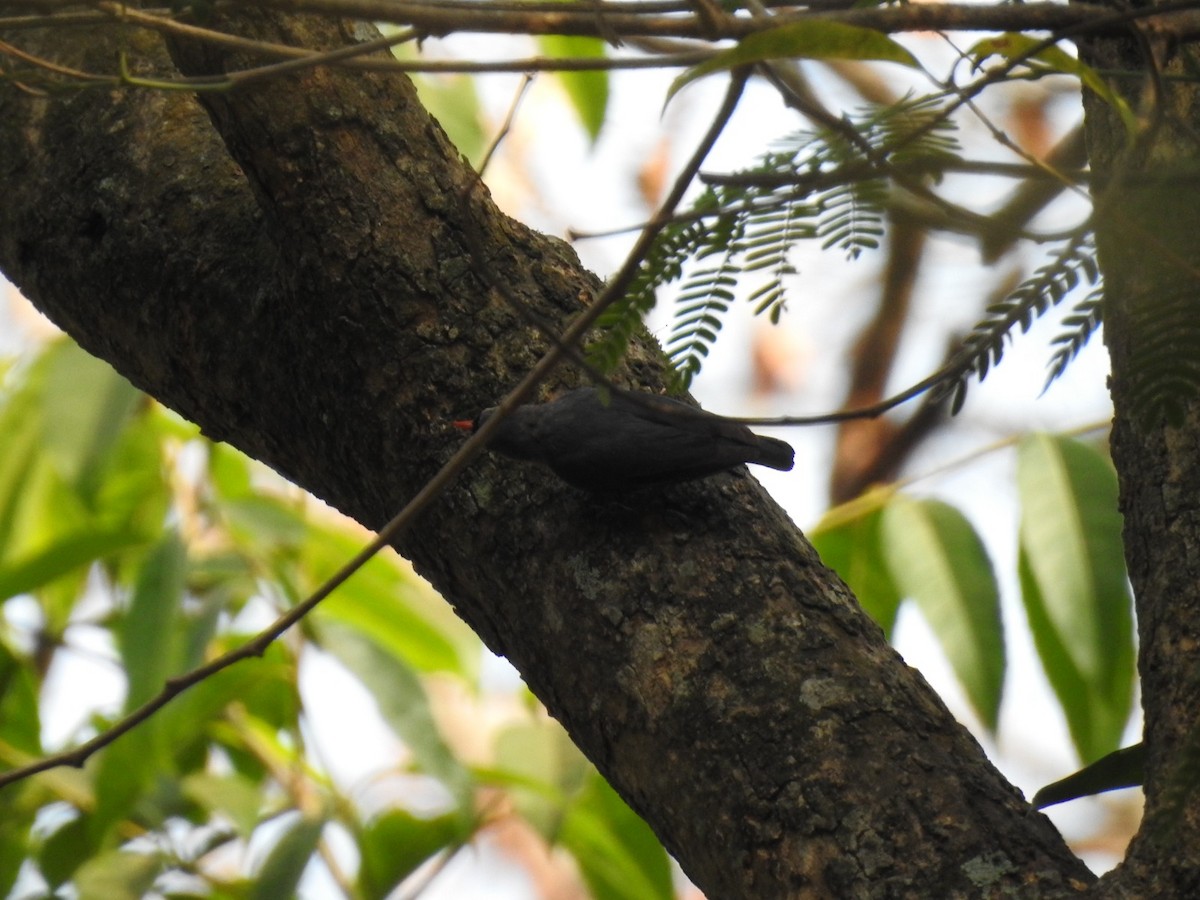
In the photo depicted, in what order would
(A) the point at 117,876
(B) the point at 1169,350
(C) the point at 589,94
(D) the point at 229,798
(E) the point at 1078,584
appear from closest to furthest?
1. (B) the point at 1169,350
2. (E) the point at 1078,584
3. (A) the point at 117,876
4. (D) the point at 229,798
5. (C) the point at 589,94

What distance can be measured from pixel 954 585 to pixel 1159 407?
1611 millimetres

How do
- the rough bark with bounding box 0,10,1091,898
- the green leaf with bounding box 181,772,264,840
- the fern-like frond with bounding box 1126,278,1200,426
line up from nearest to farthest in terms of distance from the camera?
the fern-like frond with bounding box 1126,278,1200,426, the rough bark with bounding box 0,10,1091,898, the green leaf with bounding box 181,772,264,840

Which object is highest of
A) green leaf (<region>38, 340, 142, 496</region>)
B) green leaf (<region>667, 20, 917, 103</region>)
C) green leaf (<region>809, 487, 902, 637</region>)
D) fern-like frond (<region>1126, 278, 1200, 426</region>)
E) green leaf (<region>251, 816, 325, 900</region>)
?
green leaf (<region>38, 340, 142, 496</region>)

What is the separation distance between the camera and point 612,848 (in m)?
3.23

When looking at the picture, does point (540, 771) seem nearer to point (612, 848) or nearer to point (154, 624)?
point (612, 848)

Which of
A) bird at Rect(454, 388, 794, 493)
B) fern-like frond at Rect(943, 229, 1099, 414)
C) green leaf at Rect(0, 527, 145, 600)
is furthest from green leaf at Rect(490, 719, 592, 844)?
fern-like frond at Rect(943, 229, 1099, 414)

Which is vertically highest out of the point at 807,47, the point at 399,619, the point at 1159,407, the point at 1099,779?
the point at 399,619

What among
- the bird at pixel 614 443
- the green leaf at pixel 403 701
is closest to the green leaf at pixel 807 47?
the bird at pixel 614 443

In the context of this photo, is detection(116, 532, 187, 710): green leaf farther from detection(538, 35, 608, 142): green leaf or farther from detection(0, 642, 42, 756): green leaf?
detection(538, 35, 608, 142): green leaf

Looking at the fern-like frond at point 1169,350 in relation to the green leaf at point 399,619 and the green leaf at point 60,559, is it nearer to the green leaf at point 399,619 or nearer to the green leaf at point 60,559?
the green leaf at point 399,619

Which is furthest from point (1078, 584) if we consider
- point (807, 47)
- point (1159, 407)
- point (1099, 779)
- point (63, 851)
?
point (63, 851)

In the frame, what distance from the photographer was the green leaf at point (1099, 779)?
A: 5.28ft

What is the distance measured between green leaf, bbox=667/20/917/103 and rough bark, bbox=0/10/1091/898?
0.34 m

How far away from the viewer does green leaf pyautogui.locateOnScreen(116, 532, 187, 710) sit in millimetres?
2891
